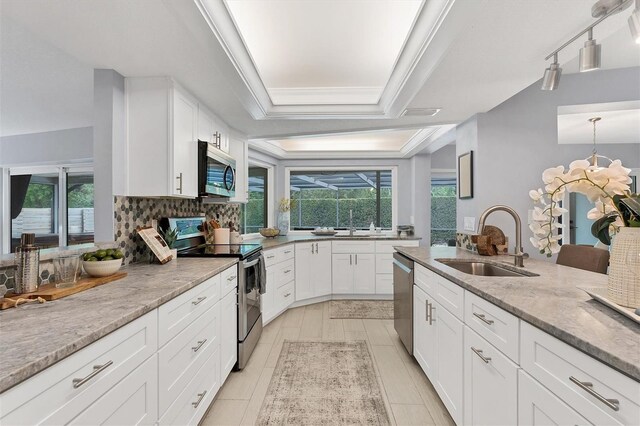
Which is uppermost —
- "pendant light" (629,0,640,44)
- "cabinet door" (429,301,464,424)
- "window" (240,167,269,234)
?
"pendant light" (629,0,640,44)

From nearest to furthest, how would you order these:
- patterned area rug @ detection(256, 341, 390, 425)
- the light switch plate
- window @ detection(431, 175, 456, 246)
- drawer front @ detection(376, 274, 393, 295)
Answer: patterned area rug @ detection(256, 341, 390, 425) → the light switch plate → drawer front @ detection(376, 274, 393, 295) → window @ detection(431, 175, 456, 246)

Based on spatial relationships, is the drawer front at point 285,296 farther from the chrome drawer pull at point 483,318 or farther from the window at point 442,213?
the window at point 442,213

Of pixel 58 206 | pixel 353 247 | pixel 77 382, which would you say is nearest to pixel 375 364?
pixel 353 247

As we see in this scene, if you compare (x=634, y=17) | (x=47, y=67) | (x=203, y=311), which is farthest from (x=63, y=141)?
(x=634, y=17)

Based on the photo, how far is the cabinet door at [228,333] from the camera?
6.84 feet

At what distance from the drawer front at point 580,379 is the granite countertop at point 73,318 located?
4.69 ft

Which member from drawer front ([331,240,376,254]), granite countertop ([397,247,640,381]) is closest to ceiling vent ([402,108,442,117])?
granite countertop ([397,247,640,381])

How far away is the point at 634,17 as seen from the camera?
1.18 meters

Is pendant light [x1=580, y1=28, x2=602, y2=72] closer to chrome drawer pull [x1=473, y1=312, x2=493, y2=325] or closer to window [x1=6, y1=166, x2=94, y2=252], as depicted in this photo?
chrome drawer pull [x1=473, y1=312, x2=493, y2=325]

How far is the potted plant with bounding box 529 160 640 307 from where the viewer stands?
105 cm

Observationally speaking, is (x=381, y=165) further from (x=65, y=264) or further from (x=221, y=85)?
(x=65, y=264)

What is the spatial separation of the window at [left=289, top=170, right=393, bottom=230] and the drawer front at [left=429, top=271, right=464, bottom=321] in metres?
3.42

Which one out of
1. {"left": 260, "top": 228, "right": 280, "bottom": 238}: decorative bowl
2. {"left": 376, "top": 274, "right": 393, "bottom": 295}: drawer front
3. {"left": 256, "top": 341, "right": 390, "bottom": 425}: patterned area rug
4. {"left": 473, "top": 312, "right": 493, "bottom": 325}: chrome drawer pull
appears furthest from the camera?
{"left": 260, "top": 228, "right": 280, "bottom": 238}: decorative bowl

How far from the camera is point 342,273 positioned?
14.6 feet
